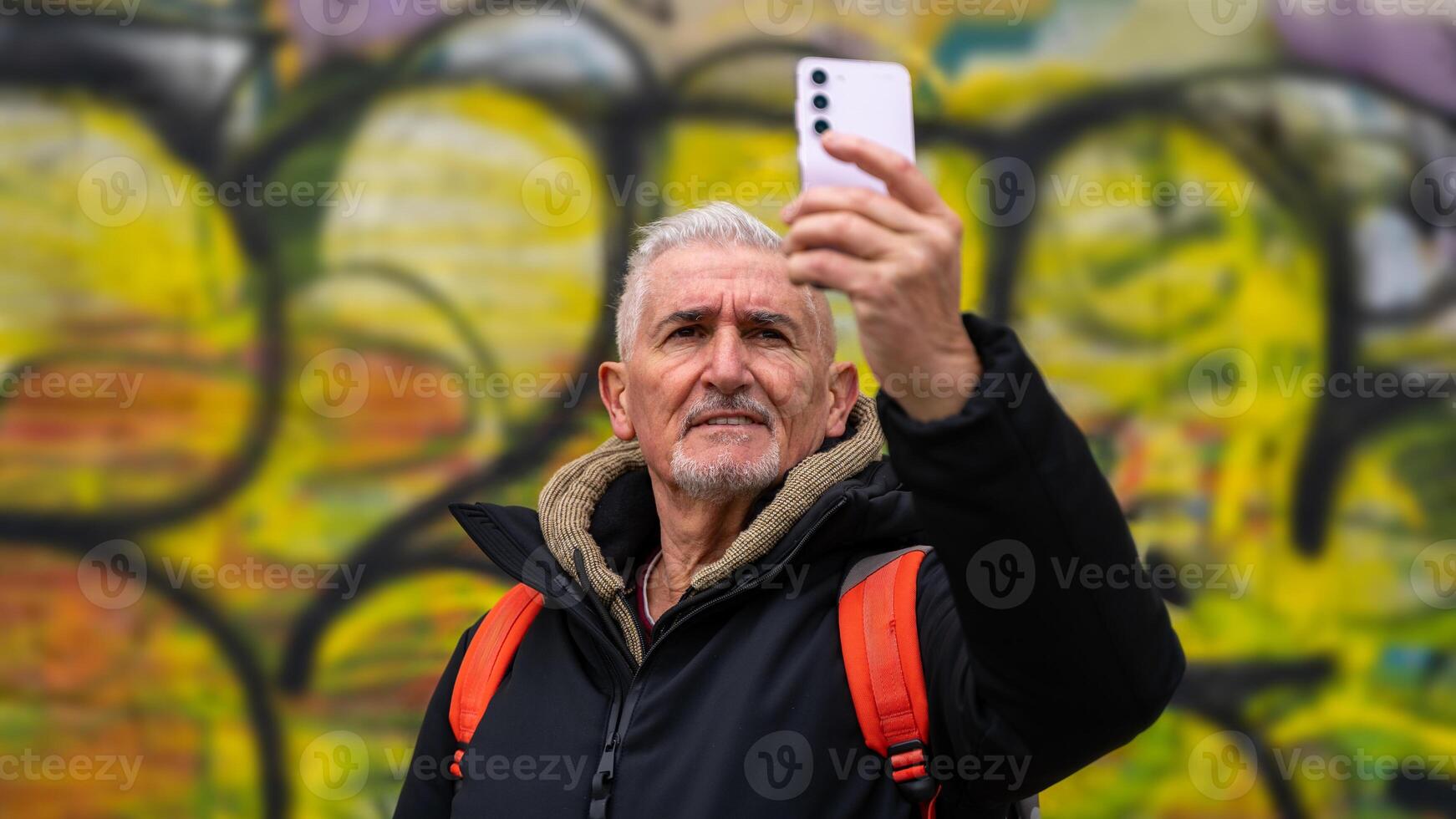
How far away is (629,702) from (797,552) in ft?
0.95

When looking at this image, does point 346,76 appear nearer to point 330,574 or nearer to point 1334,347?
point 330,574

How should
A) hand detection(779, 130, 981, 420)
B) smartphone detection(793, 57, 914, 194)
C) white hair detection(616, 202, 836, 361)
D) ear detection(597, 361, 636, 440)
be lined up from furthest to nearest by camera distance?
ear detection(597, 361, 636, 440), white hair detection(616, 202, 836, 361), smartphone detection(793, 57, 914, 194), hand detection(779, 130, 981, 420)

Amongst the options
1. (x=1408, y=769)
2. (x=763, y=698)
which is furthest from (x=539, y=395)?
(x=1408, y=769)

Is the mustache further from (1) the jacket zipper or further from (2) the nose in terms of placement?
(1) the jacket zipper

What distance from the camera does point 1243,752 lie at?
3.49m

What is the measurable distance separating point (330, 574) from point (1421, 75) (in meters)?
3.48

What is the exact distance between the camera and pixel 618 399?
2.05 m

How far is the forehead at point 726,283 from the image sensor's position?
Result: 5.91ft

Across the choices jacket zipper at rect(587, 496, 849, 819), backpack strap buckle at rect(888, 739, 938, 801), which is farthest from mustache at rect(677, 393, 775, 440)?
backpack strap buckle at rect(888, 739, 938, 801)

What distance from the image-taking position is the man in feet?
3.53

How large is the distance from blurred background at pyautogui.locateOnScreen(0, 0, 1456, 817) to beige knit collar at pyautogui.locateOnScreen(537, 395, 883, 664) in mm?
1616

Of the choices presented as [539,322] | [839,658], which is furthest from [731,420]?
[539,322]

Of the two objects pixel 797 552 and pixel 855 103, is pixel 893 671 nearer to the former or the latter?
A: pixel 797 552

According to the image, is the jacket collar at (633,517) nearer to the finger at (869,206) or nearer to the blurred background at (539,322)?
the finger at (869,206)
